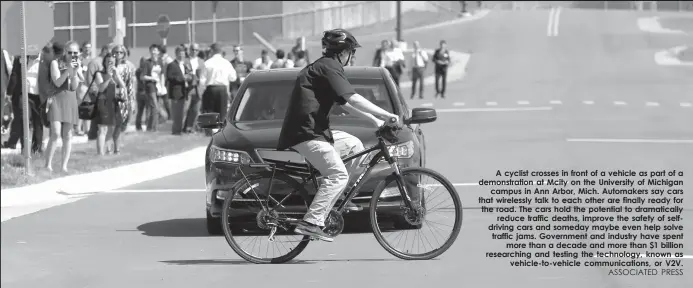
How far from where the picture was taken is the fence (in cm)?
5409

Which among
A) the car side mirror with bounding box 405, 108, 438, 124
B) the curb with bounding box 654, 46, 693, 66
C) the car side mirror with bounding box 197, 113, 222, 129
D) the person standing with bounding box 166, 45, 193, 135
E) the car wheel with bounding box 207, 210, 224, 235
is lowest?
the curb with bounding box 654, 46, 693, 66

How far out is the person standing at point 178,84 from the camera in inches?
1061

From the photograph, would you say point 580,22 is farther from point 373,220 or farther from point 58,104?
point 373,220

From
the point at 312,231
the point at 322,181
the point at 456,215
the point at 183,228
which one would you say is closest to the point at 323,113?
the point at 322,181

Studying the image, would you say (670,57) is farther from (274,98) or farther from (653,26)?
(274,98)

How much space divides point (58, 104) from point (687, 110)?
1879 centimetres

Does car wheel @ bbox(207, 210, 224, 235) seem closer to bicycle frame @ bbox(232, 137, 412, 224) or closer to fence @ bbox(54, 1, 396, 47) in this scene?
bicycle frame @ bbox(232, 137, 412, 224)

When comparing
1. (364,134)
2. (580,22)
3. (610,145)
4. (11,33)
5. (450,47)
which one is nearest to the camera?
(364,134)

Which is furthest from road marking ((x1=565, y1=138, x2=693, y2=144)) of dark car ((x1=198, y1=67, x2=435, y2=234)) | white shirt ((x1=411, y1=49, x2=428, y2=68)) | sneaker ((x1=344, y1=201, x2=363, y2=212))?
white shirt ((x1=411, y1=49, x2=428, y2=68))

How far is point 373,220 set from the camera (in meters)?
11.4

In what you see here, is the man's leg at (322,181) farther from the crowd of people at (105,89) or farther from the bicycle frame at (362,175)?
the crowd of people at (105,89)

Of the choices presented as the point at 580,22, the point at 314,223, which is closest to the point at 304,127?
the point at 314,223

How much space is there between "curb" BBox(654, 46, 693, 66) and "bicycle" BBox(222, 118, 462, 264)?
47.2 m

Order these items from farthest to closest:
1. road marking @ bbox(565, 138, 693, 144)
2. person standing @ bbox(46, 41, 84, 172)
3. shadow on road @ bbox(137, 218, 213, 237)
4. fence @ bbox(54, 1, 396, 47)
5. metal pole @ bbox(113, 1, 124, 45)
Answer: fence @ bbox(54, 1, 396, 47) → metal pole @ bbox(113, 1, 124, 45) → road marking @ bbox(565, 138, 693, 144) → person standing @ bbox(46, 41, 84, 172) → shadow on road @ bbox(137, 218, 213, 237)
